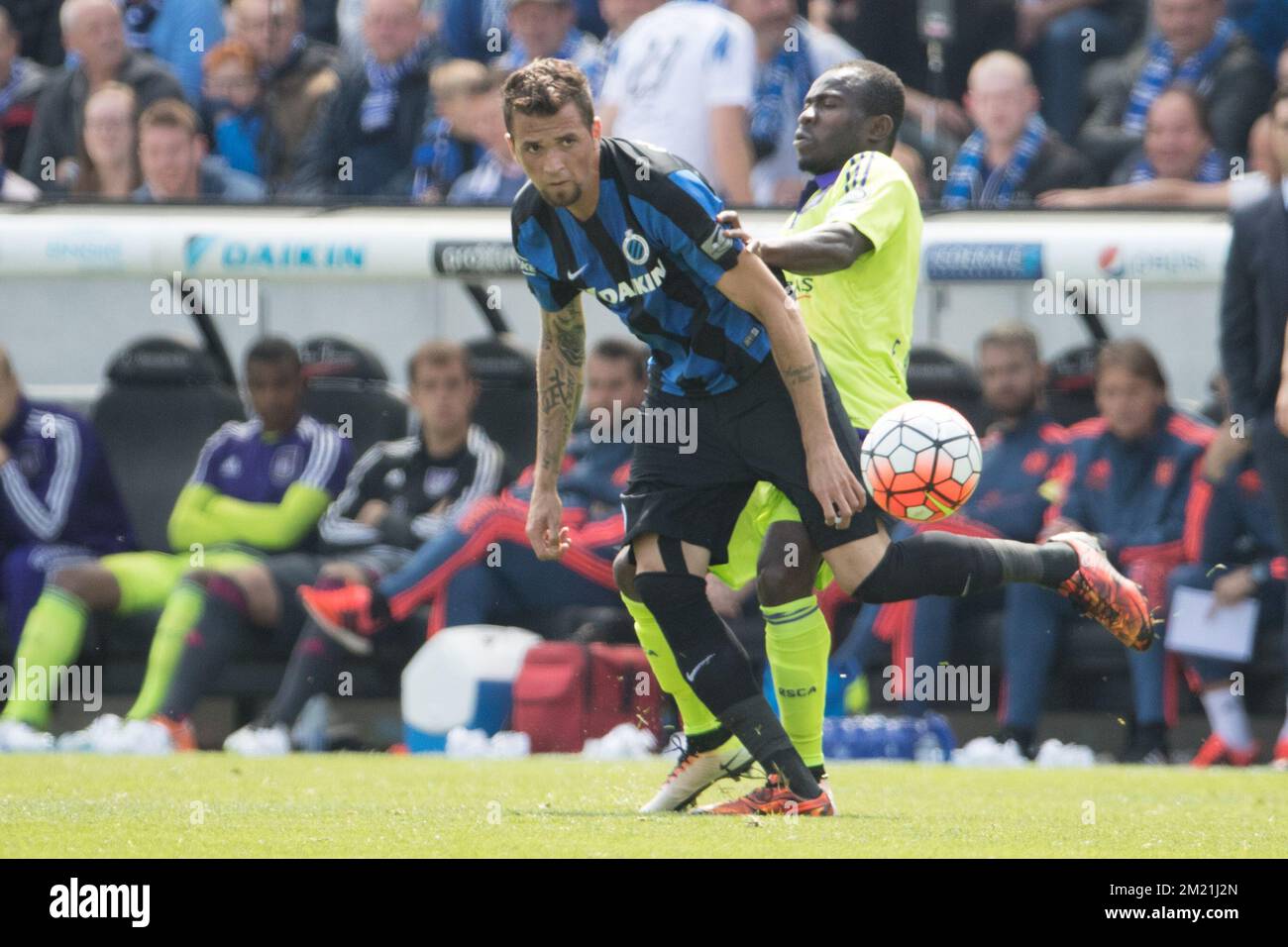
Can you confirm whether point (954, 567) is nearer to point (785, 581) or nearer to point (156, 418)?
point (785, 581)

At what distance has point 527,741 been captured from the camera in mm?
8883

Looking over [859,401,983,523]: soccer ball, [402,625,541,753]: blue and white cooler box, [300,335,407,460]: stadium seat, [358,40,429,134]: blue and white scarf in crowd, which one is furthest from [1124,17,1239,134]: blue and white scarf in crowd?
[859,401,983,523]: soccer ball

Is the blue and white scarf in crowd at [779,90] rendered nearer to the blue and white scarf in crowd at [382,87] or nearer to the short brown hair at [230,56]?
the blue and white scarf in crowd at [382,87]

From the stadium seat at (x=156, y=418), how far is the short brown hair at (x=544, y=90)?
5137mm

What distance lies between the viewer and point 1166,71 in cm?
1045

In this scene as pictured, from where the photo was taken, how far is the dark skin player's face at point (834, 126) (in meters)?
6.30

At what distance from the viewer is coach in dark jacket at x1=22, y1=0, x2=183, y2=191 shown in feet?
37.0

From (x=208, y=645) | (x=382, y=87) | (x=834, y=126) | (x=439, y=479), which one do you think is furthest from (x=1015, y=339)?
(x=382, y=87)

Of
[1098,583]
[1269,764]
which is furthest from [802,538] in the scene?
[1269,764]

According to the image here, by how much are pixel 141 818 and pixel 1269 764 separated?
4830 mm

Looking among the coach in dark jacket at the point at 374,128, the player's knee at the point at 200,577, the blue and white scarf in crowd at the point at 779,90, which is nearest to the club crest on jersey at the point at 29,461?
the player's knee at the point at 200,577

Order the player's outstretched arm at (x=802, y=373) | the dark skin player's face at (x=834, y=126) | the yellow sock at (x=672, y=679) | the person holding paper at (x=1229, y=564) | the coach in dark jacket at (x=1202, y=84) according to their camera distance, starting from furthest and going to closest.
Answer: the coach in dark jacket at (x=1202, y=84)
the person holding paper at (x=1229, y=564)
the dark skin player's face at (x=834, y=126)
the yellow sock at (x=672, y=679)
the player's outstretched arm at (x=802, y=373)

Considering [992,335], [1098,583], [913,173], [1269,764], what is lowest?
[1269,764]
